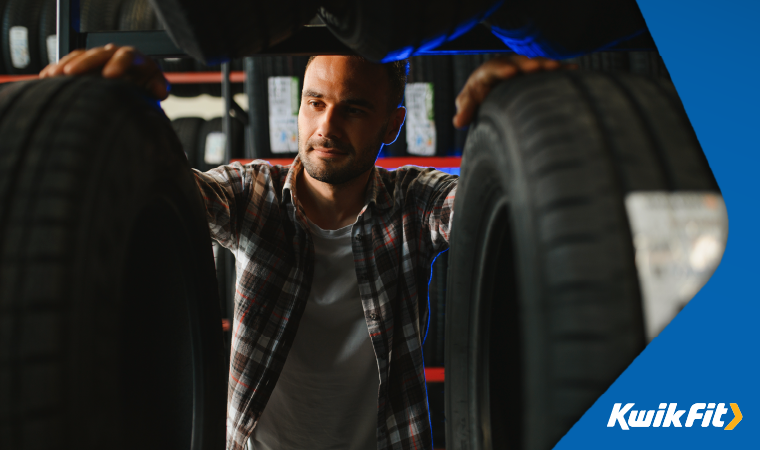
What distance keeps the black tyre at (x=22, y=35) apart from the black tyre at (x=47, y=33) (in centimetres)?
2

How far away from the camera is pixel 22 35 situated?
2.48 m

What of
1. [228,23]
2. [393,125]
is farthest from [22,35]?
[228,23]

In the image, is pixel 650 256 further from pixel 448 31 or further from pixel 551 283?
pixel 448 31

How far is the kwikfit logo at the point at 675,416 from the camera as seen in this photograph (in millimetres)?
307

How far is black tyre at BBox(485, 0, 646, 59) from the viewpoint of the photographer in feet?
1.70

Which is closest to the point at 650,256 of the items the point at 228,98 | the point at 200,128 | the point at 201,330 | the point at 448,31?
the point at 448,31

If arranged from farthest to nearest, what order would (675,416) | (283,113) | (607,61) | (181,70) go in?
(181,70) → (283,113) → (607,61) → (675,416)

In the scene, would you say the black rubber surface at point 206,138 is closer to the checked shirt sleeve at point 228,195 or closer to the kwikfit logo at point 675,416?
the checked shirt sleeve at point 228,195

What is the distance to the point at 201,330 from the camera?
2.41ft

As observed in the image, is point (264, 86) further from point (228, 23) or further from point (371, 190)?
point (228, 23)

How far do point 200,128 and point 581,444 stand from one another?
8.57ft

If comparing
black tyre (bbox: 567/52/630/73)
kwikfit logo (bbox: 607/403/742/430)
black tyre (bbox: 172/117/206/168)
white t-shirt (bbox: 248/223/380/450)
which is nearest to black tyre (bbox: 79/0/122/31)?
black tyre (bbox: 172/117/206/168)

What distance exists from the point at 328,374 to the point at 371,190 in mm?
493

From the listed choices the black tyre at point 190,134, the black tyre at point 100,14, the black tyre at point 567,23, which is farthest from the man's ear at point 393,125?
the black tyre at point 100,14
